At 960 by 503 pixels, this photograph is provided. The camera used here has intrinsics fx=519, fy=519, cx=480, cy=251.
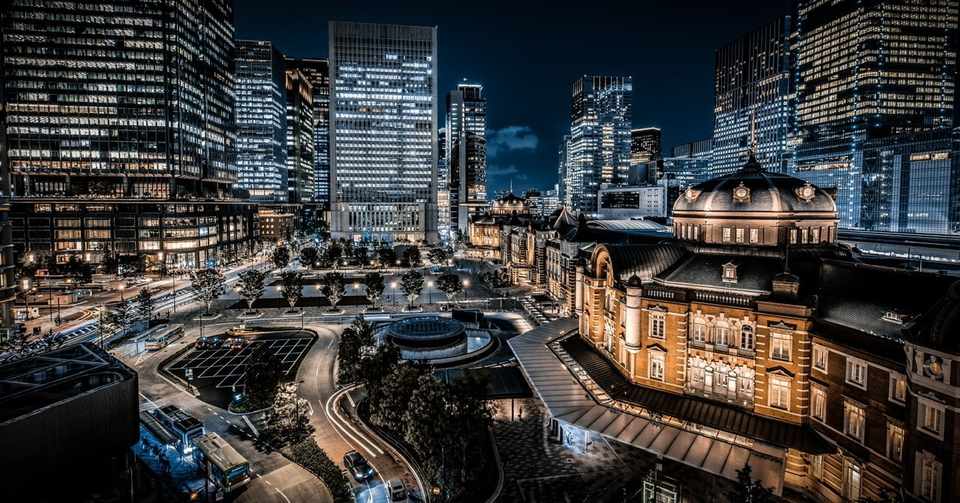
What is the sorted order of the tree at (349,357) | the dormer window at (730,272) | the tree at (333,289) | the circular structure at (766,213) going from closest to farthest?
the dormer window at (730,272), the circular structure at (766,213), the tree at (349,357), the tree at (333,289)

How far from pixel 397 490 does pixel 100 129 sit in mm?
159991

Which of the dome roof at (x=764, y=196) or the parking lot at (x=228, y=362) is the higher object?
the dome roof at (x=764, y=196)

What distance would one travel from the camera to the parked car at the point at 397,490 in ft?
121

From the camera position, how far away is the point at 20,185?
146 meters

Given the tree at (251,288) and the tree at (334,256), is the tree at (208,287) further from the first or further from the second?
the tree at (334,256)

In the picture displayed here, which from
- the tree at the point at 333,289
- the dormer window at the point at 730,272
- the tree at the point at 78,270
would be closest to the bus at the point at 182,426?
the tree at the point at 333,289

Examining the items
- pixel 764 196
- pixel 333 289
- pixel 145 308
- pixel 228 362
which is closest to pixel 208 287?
pixel 145 308

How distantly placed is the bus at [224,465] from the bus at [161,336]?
3981cm

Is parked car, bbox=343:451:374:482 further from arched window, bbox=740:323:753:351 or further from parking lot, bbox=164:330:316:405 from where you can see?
arched window, bbox=740:323:753:351

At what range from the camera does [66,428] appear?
37.7 m

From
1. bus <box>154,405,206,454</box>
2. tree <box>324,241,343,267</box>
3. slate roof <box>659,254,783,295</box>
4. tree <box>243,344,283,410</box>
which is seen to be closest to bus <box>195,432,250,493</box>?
bus <box>154,405,206,454</box>

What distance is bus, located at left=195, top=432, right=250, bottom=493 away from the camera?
38.4 meters

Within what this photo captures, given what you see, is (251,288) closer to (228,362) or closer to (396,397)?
(228,362)

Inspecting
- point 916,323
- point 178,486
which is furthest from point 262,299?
point 916,323
